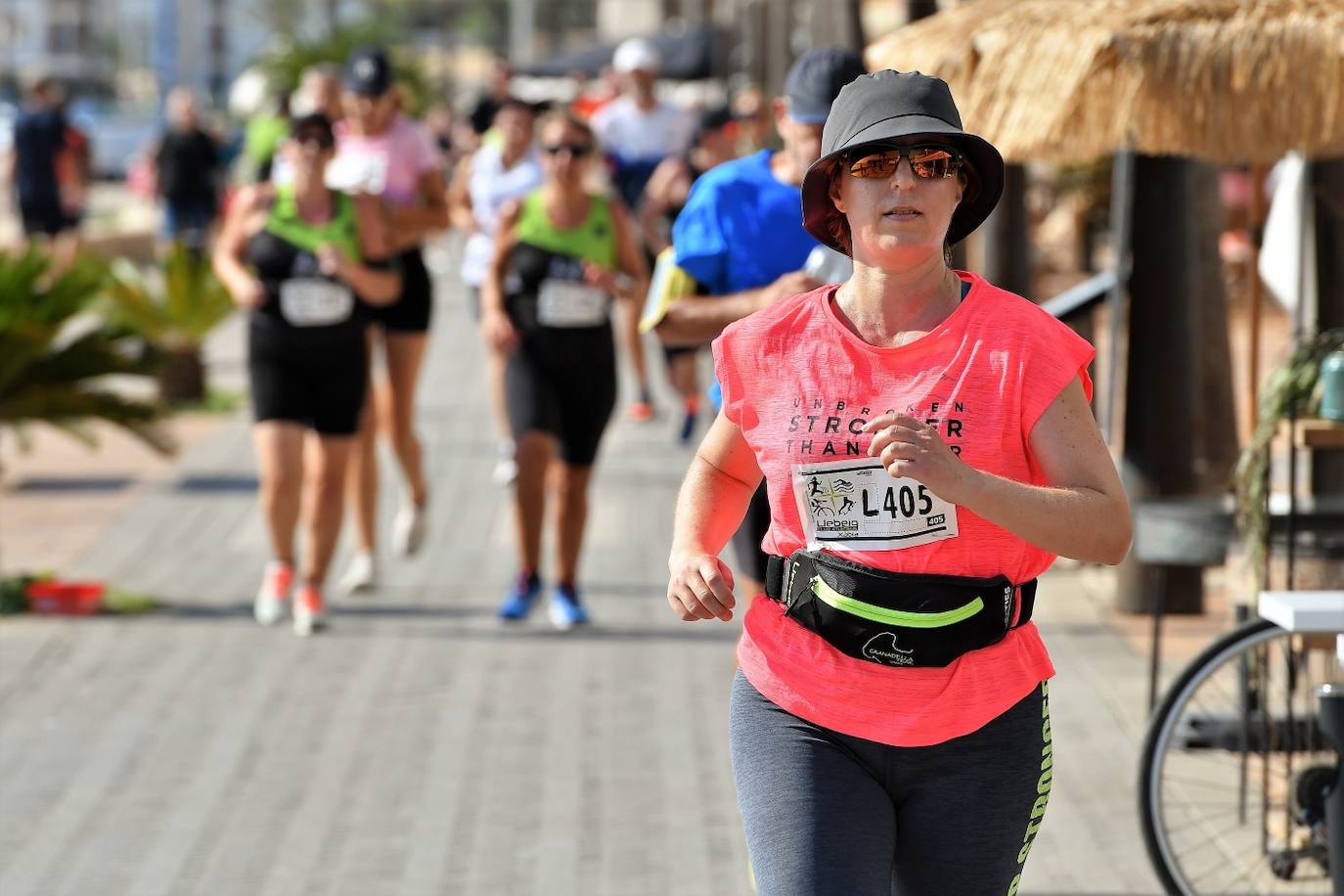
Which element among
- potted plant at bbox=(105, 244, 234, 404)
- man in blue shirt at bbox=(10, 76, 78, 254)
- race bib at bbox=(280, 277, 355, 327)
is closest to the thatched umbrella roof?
race bib at bbox=(280, 277, 355, 327)

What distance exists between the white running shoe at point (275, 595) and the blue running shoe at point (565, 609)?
1037 mm

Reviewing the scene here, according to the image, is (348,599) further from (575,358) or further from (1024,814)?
(1024,814)

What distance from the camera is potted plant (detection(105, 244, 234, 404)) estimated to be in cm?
1413

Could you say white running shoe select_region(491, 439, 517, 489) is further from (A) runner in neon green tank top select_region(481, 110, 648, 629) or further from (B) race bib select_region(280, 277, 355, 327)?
(B) race bib select_region(280, 277, 355, 327)

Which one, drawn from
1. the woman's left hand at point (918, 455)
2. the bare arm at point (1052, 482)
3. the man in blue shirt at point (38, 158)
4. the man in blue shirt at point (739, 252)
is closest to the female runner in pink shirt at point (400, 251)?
the man in blue shirt at point (739, 252)

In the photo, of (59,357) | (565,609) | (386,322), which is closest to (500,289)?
(386,322)

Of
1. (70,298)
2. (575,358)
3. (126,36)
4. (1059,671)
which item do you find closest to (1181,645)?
(1059,671)

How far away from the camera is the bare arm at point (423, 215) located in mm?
8992

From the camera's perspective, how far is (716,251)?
556 cm

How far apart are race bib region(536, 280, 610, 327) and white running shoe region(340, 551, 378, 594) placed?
4.68 feet

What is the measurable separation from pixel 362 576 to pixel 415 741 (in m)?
2.32

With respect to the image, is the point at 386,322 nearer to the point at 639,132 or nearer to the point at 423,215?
the point at 423,215

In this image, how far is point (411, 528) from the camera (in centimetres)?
976

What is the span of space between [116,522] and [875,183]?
26.8 ft
